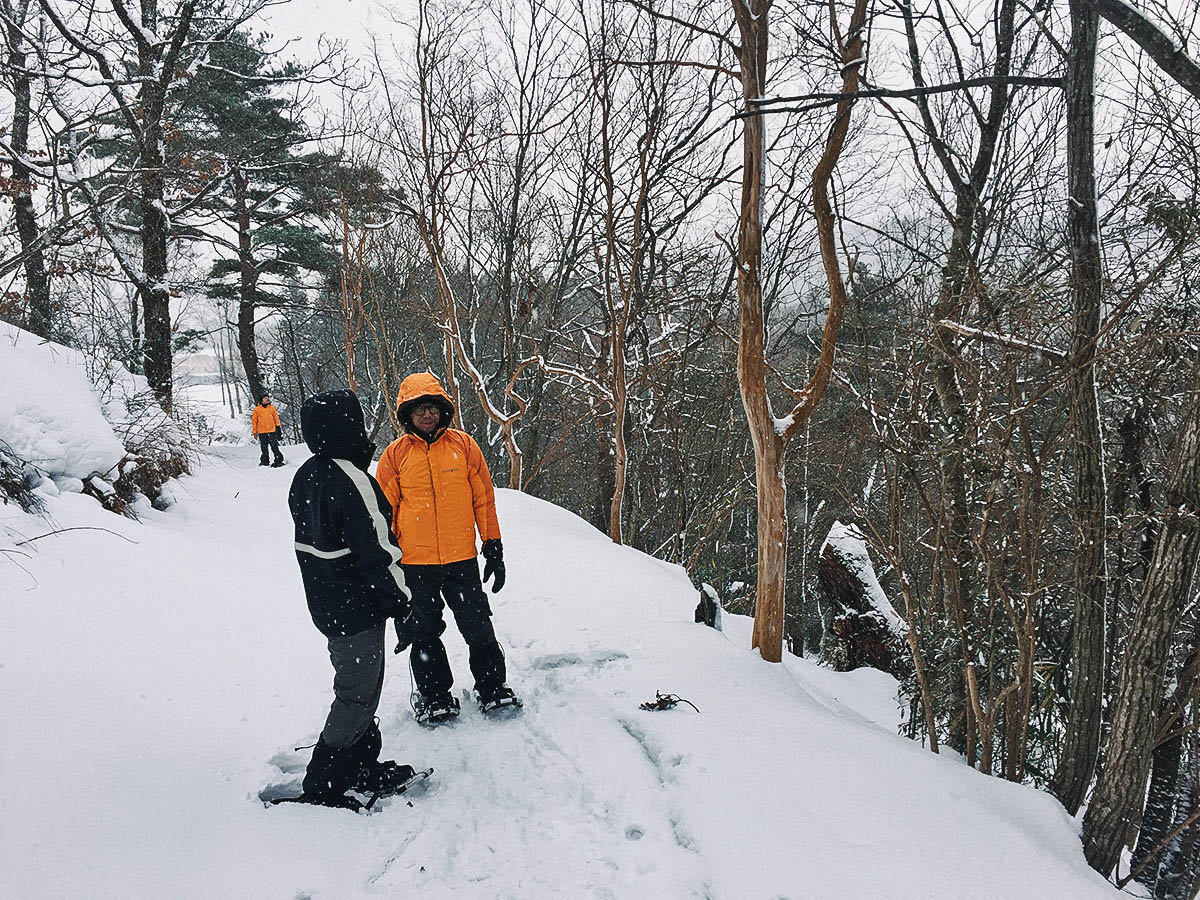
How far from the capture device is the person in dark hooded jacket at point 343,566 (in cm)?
255

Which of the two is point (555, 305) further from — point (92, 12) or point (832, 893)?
point (832, 893)

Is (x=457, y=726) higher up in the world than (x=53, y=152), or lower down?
lower down

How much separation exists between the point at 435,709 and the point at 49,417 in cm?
464

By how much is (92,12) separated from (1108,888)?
1442cm

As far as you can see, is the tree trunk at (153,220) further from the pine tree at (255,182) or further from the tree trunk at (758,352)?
the tree trunk at (758,352)

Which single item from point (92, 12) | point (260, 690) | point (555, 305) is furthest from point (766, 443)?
point (92, 12)

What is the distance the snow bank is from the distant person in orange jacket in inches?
321

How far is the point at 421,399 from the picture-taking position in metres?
3.23

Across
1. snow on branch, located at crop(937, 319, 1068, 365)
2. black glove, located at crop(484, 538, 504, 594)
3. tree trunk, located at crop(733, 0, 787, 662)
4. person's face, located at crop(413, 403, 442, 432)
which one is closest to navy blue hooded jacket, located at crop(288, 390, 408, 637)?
person's face, located at crop(413, 403, 442, 432)

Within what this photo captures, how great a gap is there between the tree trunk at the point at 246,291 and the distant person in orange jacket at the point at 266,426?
6.22 feet

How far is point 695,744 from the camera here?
2.96 meters

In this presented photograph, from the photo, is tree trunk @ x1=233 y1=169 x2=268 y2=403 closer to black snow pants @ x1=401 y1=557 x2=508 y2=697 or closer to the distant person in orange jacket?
the distant person in orange jacket

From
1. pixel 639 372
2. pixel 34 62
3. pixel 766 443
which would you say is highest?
pixel 34 62

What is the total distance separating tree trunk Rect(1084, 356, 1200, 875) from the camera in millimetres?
2514
